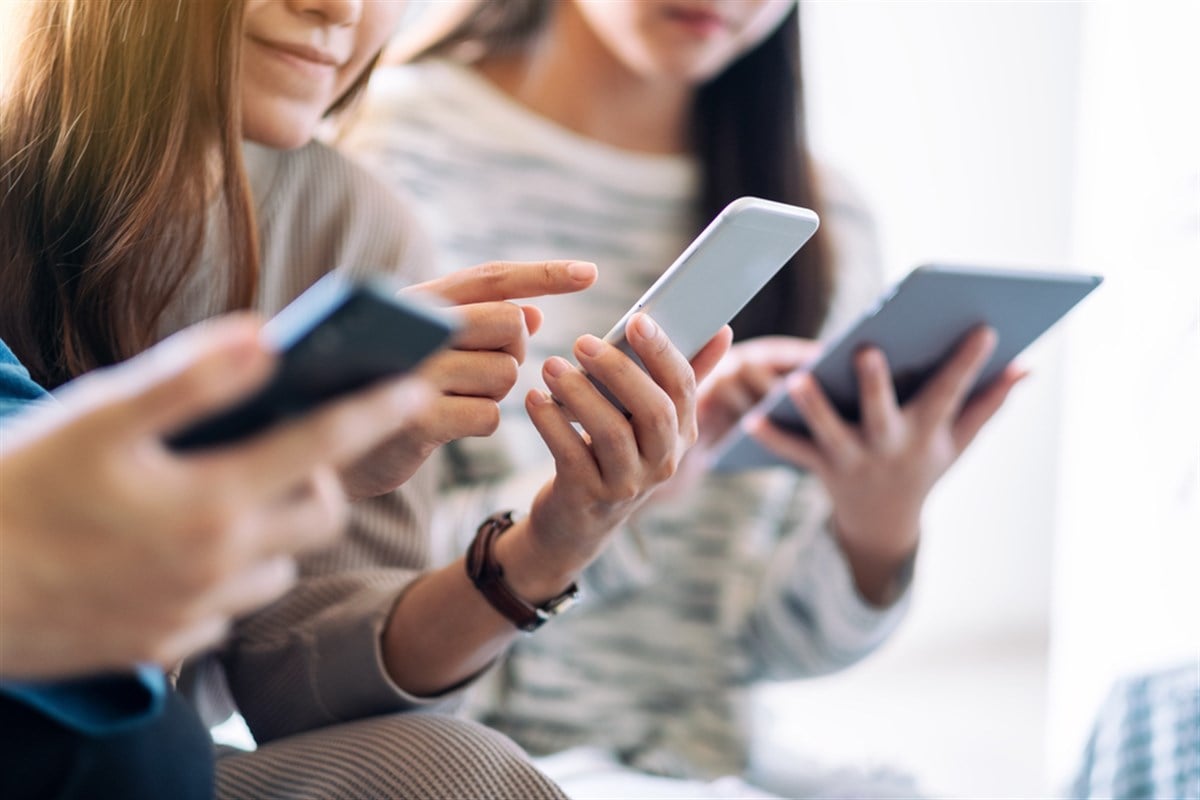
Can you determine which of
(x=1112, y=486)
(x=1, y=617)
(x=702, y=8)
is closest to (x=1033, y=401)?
(x=1112, y=486)

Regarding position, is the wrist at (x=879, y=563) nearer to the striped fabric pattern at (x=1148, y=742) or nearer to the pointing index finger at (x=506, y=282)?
the striped fabric pattern at (x=1148, y=742)


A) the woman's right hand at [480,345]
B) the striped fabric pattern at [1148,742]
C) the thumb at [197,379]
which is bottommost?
the striped fabric pattern at [1148,742]

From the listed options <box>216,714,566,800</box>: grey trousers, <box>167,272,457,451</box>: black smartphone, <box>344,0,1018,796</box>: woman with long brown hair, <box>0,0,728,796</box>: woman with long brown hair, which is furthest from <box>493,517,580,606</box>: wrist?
<box>167,272,457,451</box>: black smartphone

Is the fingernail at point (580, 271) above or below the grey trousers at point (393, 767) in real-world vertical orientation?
above

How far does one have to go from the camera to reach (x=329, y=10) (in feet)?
2.52

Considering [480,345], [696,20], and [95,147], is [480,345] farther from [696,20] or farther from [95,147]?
[696,20]

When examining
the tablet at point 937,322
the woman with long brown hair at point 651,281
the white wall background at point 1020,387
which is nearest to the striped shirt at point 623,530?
the woman with long brown hair at point 651,281

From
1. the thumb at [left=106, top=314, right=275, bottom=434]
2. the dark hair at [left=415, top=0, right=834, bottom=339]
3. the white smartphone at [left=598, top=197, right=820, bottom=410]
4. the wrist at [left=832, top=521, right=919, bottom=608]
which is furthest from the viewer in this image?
the dark hair at [left=415, top=0, right=834, bottom=339]

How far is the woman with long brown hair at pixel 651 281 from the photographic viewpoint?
1094 mm

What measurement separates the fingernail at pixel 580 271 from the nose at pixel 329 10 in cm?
26

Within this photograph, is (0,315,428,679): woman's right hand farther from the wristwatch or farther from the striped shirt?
the striped shirt

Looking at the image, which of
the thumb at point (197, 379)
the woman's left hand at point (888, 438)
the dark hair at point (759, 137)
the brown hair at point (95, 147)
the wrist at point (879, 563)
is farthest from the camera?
the dark hair at point (759, 137)

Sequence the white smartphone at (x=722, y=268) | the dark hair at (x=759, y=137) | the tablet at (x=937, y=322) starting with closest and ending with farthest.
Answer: the white smartphone at (x=722, y=268) < the tablet at (x=937, y=322) < the dark hair at (x=759, y=137)

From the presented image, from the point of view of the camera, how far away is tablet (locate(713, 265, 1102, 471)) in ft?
2.68
